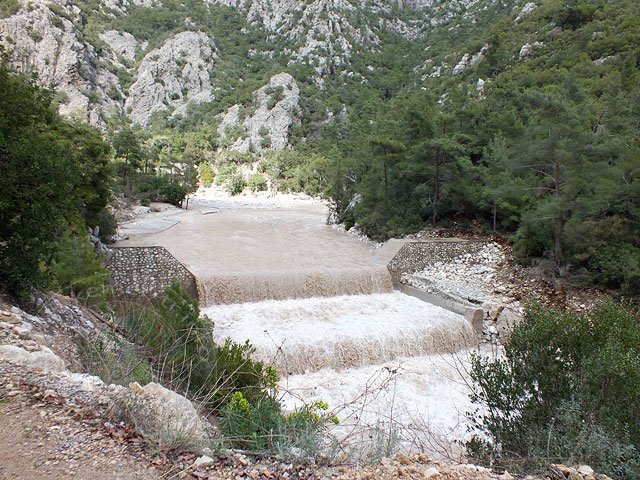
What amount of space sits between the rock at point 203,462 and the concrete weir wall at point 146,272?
10.3m

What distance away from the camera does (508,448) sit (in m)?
4.67

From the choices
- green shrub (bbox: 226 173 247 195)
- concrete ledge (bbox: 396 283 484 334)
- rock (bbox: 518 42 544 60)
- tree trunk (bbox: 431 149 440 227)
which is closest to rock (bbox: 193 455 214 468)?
concrete ledge (bbox: 396 283 484 334)

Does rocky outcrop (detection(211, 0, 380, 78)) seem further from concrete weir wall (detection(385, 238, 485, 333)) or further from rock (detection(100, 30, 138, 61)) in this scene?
concrete weir wall (detection(385, 238, 485, 333))

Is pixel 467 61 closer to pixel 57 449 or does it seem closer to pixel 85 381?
pixel 85 381

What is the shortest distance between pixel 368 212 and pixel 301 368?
13.9 m

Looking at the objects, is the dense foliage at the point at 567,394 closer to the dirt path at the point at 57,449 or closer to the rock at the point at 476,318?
the dirt path at the point at 57,449

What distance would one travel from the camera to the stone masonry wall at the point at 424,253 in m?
14.8

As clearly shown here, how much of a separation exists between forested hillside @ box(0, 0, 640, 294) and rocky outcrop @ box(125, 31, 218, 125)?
409 millimetres

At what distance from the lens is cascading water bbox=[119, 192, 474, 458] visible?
8047 millimetres

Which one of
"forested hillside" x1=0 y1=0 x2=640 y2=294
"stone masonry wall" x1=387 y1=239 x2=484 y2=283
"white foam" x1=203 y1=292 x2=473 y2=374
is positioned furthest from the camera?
"stone masonry wall" x1=387 y1=239 x2=484 y2=283

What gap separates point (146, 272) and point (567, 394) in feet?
39.4

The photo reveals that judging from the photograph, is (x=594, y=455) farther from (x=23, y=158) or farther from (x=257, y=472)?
(x=23, y=158)

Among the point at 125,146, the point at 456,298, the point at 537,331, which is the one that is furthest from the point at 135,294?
the point at 125,146

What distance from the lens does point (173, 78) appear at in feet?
270
